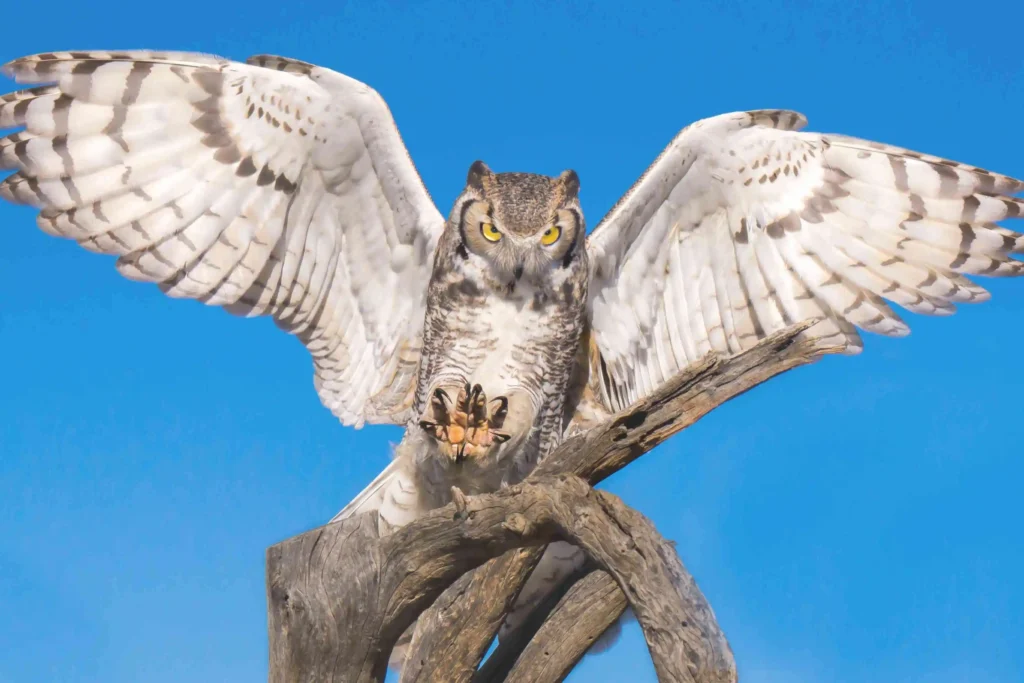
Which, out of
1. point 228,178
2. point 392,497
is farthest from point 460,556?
point 228,178

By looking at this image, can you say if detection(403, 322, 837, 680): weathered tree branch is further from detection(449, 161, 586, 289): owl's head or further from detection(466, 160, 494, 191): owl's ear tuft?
detection(466, 160, 494, 191): owl's ear tuft

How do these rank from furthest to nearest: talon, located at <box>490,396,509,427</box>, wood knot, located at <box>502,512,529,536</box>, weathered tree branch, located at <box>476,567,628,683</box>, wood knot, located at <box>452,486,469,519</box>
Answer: talon, located at <box>490,396,509,427</box> → weathered tree branch, located at <box>476,567,628,683</box> → wood knot, located at <box>452,486,469,519</box> → wood knot, located at <box>502,512,529,536</box>

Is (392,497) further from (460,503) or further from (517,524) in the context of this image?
(517,524)

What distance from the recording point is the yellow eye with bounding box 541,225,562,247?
4672 millimetres

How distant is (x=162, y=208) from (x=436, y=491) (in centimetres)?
183

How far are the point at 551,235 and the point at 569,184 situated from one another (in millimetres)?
279

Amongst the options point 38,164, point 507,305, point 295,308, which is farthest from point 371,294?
point 38,164

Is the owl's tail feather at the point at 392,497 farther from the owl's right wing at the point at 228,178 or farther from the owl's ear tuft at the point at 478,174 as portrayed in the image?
the owl's ear tuft at the point at 478,174

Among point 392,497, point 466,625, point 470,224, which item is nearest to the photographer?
point 466,625

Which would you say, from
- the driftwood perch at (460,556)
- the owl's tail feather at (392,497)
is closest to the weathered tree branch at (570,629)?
the driftwood perch at (460,556)

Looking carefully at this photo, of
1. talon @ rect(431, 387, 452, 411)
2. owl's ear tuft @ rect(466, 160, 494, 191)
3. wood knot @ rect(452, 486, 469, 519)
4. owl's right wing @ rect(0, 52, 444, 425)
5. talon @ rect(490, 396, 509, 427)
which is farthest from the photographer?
owl's ear tuft @ rect(466, 160, 494, 191)

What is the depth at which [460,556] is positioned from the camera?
3426mm

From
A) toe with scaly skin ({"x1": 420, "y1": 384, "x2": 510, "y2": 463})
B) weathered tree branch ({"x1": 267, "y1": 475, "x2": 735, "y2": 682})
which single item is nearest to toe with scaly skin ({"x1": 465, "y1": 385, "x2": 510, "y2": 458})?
toe with scaly skin ({"x1": 420, "y1": 384, "x2": 510, "y2": 463})

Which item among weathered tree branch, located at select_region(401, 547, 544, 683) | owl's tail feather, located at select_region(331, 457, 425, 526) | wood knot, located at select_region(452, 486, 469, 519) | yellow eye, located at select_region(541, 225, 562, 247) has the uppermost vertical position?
yellow eye, located at select_region(541, 225, 562, 247)
